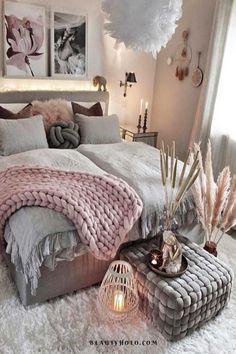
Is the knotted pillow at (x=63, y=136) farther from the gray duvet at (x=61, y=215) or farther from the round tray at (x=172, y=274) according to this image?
the round tray at (x=172, y=274)

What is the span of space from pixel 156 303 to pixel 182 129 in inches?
103

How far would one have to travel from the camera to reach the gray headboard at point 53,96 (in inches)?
130

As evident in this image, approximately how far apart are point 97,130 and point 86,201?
1521 millimetres

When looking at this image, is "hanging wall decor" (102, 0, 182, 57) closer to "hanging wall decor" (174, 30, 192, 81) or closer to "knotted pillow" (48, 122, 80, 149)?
"knotted pillow" (48, 122, 80, 149)

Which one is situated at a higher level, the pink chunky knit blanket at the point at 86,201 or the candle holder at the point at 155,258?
the pink chunky knit blanket at the point at 86,201

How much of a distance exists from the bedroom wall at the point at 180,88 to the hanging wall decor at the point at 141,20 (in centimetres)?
176

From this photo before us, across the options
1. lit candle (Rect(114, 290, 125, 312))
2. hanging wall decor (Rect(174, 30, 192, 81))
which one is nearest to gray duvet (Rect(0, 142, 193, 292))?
lit candle (Rect(114, 290, 125, 312))

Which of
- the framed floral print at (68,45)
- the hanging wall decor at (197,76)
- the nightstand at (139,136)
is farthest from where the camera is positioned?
the nightstand at (139,136)

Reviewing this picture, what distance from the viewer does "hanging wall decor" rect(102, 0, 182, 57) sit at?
1812 millimetres

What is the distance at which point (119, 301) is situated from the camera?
188cm

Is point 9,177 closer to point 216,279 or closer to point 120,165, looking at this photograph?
point 120,165

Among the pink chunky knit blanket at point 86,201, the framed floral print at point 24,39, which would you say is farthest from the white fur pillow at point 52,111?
the pink chunky knit blanket at point 86,201

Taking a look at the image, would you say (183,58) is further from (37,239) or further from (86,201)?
(37,239)

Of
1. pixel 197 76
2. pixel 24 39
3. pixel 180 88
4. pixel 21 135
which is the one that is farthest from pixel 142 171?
pixel 24 39
